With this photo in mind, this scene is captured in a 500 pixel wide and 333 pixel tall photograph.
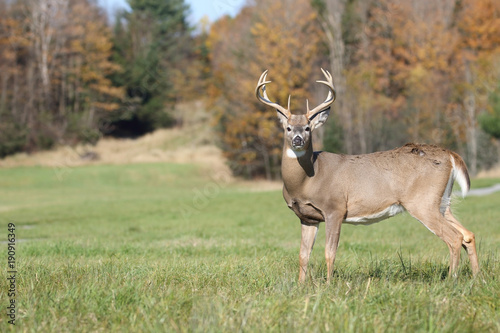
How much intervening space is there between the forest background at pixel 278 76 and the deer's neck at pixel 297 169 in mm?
A: 33223

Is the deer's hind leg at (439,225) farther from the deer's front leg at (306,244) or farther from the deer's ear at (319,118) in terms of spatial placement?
the deer's ear at (319,118)

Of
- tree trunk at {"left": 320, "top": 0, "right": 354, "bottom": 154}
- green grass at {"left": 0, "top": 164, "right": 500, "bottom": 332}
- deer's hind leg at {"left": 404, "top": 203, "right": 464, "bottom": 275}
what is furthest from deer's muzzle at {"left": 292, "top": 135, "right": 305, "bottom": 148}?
tree trunk at {"left": 320, "top": 0, "right": 354, "bottom": 154}

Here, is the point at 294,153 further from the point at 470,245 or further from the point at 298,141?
the point at 470,245

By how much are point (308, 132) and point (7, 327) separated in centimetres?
414

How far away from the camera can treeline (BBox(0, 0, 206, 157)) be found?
5194cm

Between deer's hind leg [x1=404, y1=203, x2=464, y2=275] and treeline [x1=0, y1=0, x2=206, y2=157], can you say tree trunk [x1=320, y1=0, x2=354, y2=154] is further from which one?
deer's hind leg [x1=404, y1=203, x2=464, y2=275]

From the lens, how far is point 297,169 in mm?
7191

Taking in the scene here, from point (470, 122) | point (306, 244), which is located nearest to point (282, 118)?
point (306, 244)

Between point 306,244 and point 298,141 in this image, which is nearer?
point 298,141

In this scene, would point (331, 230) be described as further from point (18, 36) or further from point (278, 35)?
point (18, 36)

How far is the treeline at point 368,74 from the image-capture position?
43.9m

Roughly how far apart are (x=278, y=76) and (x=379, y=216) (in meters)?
38.4

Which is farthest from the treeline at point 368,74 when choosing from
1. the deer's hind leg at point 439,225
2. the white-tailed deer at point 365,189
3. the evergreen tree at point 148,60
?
the deer's hind leg at point 439,225

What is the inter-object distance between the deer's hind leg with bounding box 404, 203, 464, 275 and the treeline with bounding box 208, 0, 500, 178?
33384 millimetres
